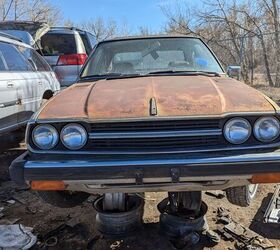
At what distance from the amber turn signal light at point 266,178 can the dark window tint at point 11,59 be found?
3763mm

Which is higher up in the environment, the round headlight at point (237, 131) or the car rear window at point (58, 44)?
the car rear window at point (58, 44)

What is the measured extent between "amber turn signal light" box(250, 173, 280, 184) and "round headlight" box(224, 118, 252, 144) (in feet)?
0.89

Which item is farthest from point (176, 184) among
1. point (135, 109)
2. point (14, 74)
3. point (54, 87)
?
point (54, 87)

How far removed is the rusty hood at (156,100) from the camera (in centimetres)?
274

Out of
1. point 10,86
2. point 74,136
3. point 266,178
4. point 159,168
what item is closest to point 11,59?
point 10,86

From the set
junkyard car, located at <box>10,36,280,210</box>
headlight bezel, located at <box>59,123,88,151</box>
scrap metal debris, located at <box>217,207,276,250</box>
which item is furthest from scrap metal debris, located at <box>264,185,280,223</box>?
headlight bezel, located at <box>59,123,88,151</box>

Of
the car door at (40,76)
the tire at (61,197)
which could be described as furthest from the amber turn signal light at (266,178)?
the car door at (40,76)

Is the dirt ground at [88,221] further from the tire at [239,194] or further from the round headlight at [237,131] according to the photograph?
the round headlight at [237,131]

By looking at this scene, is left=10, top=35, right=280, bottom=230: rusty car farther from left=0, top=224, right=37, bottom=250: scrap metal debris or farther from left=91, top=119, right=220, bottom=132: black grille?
left=0, top=224, right=37, bottom=250: scrap metal debris

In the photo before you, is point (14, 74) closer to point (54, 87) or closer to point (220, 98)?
point (54, 87)

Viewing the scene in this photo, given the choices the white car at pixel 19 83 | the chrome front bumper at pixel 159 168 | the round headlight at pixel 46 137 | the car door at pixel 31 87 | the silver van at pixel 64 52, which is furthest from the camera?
the silver van at pixel 64 52

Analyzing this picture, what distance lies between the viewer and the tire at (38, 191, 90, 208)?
322 centimetres

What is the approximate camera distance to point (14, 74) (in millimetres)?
5379

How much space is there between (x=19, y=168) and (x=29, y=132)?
0.28m
